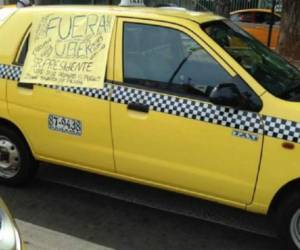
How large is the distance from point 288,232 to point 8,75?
8.81ft

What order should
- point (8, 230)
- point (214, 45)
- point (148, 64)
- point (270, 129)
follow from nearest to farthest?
point (8, 230), point (270, 129), point (214, 45), point (148, 64)

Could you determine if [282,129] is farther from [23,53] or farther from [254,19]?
[254,19]

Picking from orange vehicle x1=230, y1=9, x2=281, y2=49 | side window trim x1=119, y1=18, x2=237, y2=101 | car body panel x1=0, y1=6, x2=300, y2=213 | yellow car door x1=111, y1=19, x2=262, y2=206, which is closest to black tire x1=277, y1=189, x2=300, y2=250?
car body panel x1=0, y1=6, x2=300, y2=213

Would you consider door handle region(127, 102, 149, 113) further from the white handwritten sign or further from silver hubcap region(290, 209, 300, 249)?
silver hubcap region(290, 209, 300, 249)

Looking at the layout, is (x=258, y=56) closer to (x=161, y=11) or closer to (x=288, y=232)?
(x=161, y=11)

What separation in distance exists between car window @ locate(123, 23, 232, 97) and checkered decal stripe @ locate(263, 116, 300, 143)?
447 millimetres

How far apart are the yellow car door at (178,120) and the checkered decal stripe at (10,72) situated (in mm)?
981

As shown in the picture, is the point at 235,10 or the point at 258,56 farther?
the point at 235,10

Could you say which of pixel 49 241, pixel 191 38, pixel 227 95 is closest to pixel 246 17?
pixel 191 38

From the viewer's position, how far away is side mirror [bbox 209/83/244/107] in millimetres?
3762

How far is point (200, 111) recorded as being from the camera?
3.95 metres

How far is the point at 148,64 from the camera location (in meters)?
4.26

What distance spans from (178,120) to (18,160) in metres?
1.75

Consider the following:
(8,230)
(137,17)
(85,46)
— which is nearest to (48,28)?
(85,46)
